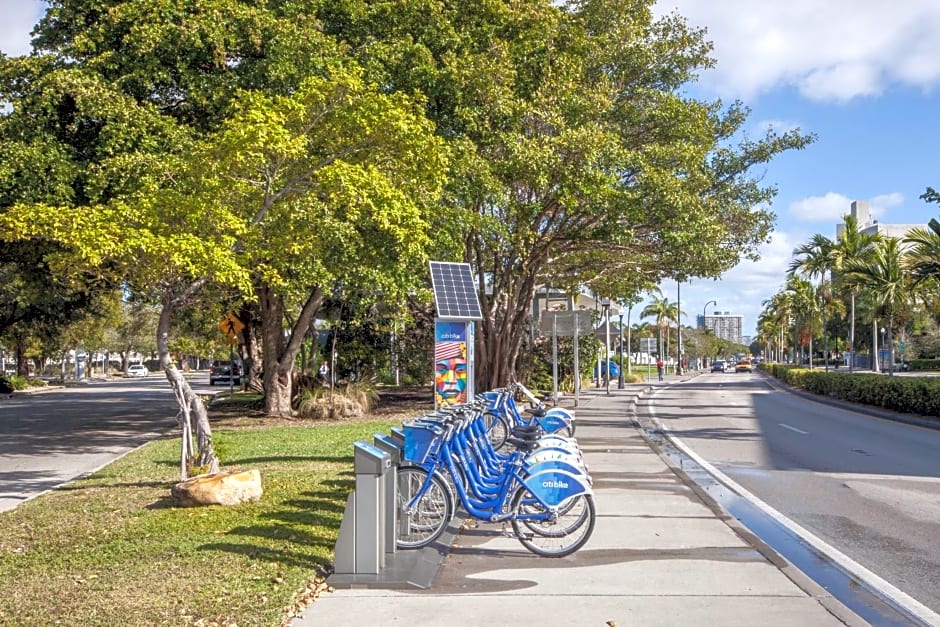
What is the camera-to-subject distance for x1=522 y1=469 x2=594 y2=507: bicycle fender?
757 centimetres

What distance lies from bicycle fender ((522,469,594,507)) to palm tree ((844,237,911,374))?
2598cm

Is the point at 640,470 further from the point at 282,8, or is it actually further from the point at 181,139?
the point at 282,8

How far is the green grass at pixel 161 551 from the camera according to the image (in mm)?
6008

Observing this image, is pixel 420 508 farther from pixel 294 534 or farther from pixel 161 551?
pixel 161 551

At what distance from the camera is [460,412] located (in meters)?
8.87

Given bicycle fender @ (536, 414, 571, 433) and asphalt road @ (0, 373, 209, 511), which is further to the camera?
asphalt road @ (0, 373, 209, 511)

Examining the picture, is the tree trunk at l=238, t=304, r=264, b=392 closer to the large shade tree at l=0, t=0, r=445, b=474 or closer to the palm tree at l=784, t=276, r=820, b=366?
the large shade tree at l=0, t=0, r=445, b=474

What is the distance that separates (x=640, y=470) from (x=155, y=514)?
23.2 ft

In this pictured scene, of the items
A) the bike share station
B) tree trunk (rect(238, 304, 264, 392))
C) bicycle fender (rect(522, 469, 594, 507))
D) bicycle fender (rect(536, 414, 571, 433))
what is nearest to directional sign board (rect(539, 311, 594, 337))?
tree trunk (rect(238, 304, 264, 392))

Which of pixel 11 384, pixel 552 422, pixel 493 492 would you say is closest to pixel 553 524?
pixel 493 492

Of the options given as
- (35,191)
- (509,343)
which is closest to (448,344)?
(35,191)

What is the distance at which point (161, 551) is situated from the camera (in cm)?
771

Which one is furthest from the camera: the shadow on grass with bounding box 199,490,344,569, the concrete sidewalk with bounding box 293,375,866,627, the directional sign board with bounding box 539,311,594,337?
the directional sign board with bounding box 539,311,594,337

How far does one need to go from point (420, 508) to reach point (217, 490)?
296cm
